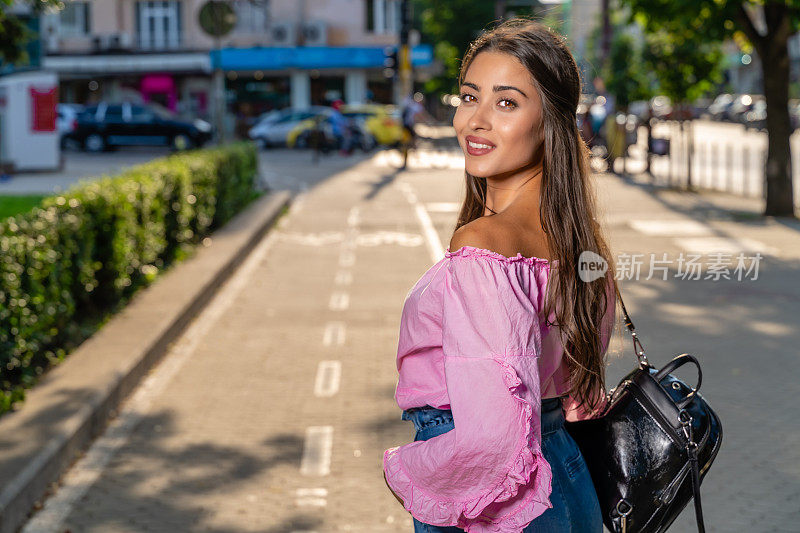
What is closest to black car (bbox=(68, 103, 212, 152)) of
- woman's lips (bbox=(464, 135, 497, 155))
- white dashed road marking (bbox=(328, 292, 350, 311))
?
white dashed road marking (bbox=(328, 292, 350, 311))

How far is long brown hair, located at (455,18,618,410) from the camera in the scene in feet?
7.40

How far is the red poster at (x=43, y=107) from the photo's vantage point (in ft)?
90.4

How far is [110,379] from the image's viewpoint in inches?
284

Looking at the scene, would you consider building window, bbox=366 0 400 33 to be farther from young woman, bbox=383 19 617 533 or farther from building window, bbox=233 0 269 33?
young woman, bbox=383 19 617 533

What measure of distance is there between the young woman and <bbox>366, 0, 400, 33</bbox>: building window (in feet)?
187

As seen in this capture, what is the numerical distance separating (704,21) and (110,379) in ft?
40.1

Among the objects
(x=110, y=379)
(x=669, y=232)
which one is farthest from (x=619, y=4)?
(x=110, y=379)

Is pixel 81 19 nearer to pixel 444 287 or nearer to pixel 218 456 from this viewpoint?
pixel 218 456

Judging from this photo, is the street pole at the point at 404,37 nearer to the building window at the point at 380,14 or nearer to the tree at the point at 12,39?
the building window at the point at 380,14

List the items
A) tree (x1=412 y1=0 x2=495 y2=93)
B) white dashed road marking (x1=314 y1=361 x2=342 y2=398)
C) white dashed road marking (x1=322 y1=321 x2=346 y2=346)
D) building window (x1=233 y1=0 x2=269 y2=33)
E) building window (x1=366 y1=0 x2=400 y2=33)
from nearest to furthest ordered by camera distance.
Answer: white dashed road marking (x1=314 y1=361 x2=342 y2=398)
white dashed road marking (x1=322 y1=321 x2=346 y2=346)
building window (x1=233 y1=0 x2=269 y2=33)
tree (x1=412 y1=0 x2=495 y2=93)
building window (x1=366 y1=0 x2=400 y2=33)

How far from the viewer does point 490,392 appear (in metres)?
2.04

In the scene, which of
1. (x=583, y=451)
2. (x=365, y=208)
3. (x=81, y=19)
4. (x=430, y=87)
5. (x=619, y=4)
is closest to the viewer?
Answer: (x=583, y=451)

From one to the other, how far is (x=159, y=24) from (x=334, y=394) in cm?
5194

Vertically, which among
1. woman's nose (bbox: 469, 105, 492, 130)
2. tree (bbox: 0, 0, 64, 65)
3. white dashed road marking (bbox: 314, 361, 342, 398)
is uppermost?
tree (bbox: 0, 0, 64, 65)
